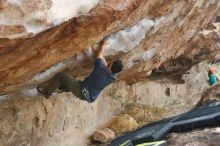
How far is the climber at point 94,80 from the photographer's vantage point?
7000 millimetres

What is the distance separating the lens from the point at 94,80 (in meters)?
7.07

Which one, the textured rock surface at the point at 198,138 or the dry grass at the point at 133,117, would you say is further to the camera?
the dry grass at the point at 133,117

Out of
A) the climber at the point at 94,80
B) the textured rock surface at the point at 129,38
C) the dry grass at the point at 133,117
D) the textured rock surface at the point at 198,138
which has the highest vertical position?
the textured rock surface at the point at 129,38

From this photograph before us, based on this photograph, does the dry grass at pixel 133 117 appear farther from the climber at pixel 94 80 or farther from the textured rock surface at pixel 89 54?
the climber at pixel 94 80

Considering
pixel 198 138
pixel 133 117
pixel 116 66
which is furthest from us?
pixel 133 117

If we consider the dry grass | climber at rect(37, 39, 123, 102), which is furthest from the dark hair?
the dry grass

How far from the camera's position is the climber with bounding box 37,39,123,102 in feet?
23.0

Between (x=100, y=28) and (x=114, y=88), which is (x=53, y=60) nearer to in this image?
(x=100, y=28)

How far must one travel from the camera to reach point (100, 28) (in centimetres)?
650

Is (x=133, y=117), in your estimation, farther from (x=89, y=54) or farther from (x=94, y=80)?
(x=94, y=80)

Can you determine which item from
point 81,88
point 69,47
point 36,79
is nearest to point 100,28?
point 69,47

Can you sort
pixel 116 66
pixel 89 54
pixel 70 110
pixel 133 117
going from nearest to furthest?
pixel 116 66 < pixel 89 54 < pixel 70 110 < pixel 133 117

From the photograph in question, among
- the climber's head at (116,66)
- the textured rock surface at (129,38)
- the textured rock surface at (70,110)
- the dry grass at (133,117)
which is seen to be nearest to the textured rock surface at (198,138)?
the climber's head at (116,66)

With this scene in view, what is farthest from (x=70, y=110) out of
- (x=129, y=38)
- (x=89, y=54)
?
(x=89, y=54)
